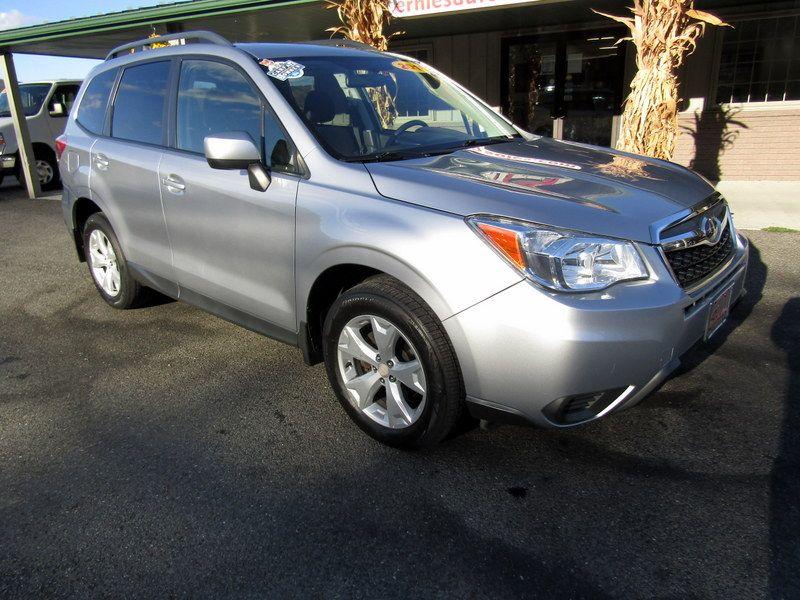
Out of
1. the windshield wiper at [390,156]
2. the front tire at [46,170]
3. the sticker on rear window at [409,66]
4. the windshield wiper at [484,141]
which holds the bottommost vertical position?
the front tire at [46,170]

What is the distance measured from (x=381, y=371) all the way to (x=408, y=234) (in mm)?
656

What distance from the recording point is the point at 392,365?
2.77m

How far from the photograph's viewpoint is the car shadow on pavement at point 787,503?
207 cm

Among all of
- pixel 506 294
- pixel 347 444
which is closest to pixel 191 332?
pixel 347 444

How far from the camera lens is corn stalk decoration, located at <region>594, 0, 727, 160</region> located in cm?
626

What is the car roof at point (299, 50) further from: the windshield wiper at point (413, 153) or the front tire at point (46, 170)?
the front tire at point (46, 170)

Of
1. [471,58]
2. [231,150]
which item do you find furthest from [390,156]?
[471,58]

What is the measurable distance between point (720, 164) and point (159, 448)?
1057 centimetres

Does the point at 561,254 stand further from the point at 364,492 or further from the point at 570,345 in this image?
the point at 364,492

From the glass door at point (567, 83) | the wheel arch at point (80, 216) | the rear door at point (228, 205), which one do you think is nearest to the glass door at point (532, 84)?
the glass door at point (567, 83)

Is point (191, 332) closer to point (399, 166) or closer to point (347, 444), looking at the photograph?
point (347, 444)

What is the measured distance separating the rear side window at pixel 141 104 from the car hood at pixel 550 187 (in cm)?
187

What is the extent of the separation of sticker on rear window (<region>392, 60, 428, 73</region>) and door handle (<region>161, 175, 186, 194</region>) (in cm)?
149

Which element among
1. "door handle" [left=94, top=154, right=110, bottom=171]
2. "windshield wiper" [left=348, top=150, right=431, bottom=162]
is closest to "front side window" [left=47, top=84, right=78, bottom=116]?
"door handle" [left=94, top=154, right=110, bottom=171]
